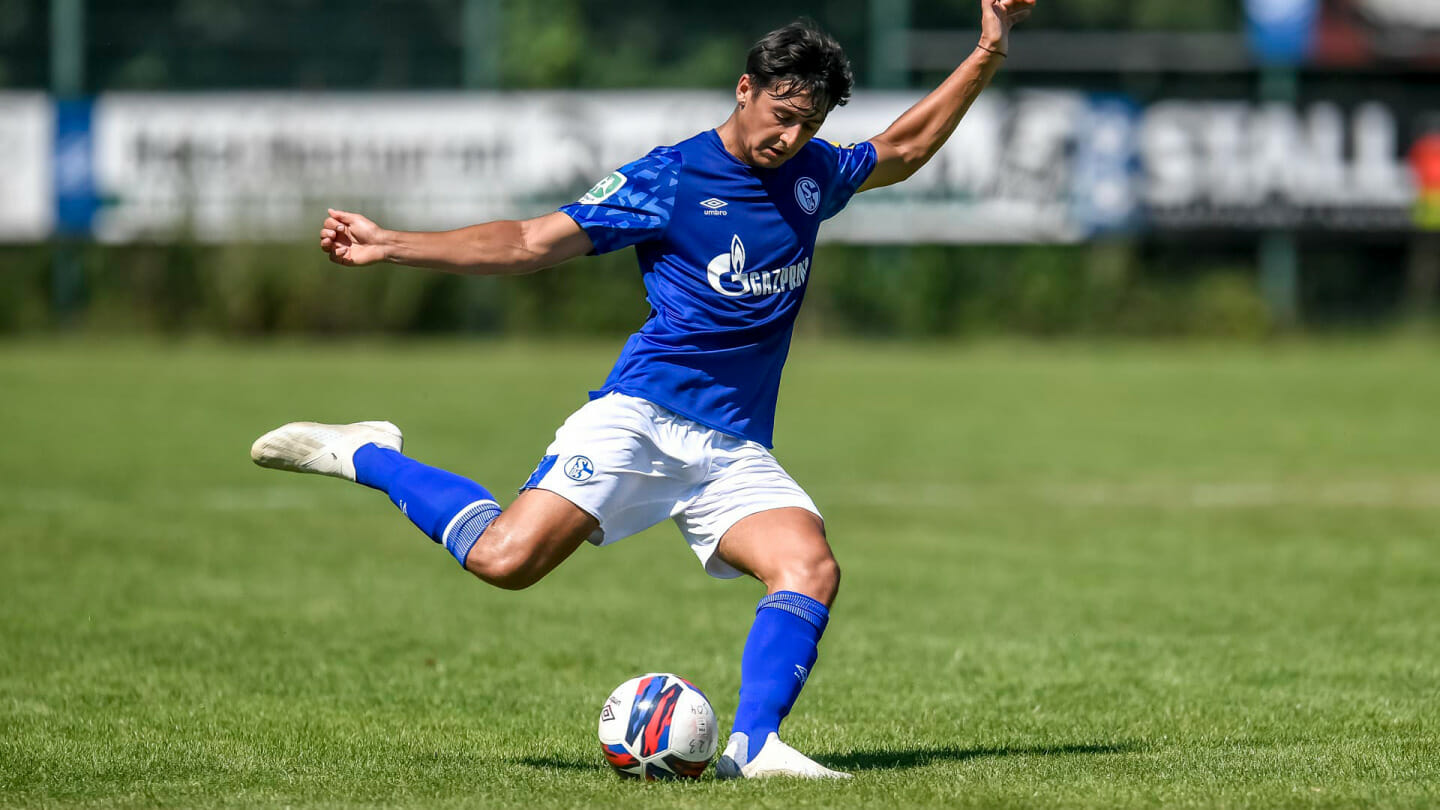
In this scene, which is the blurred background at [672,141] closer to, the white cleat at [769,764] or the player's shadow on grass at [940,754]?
the player's shadow on grass at [940,754]

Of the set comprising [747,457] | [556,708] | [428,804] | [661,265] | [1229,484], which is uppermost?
[661,265]

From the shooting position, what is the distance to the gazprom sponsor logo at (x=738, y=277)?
520 centimetres

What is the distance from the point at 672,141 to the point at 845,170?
21.2m

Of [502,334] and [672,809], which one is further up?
[672,809]

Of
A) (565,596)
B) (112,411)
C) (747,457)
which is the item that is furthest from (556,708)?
(112,411)

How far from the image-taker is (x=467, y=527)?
5184 millimetres

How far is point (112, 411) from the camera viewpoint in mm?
17625

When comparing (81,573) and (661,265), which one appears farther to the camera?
(81,573)

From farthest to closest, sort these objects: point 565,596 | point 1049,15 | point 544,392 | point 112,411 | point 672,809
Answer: point 1049,15, point 544,392, point 112,411, point 565,596, point 672,809

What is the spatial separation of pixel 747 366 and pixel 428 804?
61.7 inches

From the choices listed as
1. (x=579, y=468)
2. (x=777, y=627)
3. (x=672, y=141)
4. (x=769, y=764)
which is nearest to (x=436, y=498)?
(x=579, y=468)

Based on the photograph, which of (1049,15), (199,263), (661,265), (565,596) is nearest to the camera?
(661,265)

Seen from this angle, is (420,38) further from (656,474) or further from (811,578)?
(811,578)

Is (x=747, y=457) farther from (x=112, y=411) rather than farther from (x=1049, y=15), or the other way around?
(x=1049, y=15)
